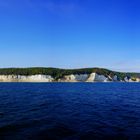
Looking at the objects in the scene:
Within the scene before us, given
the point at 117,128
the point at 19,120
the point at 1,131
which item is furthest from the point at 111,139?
the point at 19,120

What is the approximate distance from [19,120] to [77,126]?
561 cm

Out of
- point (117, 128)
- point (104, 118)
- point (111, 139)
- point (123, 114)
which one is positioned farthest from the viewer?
point (123, 114)

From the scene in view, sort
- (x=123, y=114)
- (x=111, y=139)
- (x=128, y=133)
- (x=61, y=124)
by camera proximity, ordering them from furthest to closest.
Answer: (x=123, y=114) < (x=61, y=124) < (x=128, y=133) < (x=111, y=139)

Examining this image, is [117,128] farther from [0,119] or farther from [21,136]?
[0,119]

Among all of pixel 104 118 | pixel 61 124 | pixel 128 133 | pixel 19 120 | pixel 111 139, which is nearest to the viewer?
pixel 111 139

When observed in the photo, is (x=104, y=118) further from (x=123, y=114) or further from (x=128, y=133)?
(x=128, y=133)

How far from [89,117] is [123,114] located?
4265 mm

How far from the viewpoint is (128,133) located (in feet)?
64.8

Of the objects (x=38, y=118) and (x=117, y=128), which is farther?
(x=38, y=118)

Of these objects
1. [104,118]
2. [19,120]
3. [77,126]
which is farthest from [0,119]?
[104,118]

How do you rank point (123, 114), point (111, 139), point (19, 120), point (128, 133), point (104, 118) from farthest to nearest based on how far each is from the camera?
point (123, 114), point (104, 118), point (19, 120), point (128, 133), point (111, 139)

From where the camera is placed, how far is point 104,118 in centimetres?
2605

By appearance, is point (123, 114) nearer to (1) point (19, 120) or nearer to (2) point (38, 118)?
(2) point (38, 118)

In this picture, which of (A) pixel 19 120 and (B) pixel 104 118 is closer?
(A) pixel 19 120
